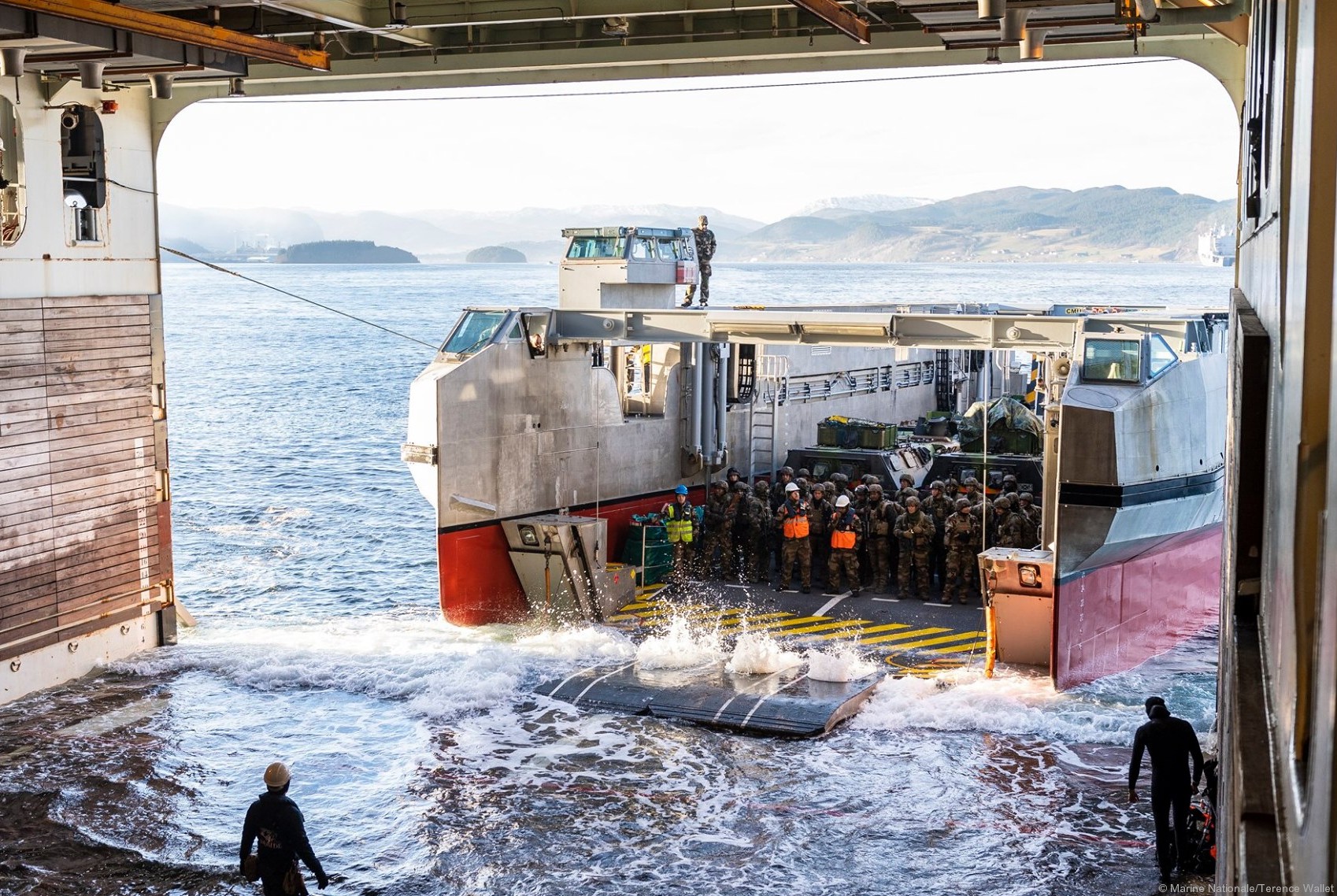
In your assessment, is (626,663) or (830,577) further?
(830,577)

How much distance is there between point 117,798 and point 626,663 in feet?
19.2

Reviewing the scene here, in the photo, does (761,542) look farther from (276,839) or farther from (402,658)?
(276,839)

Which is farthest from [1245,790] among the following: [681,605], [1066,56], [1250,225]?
[681,605]

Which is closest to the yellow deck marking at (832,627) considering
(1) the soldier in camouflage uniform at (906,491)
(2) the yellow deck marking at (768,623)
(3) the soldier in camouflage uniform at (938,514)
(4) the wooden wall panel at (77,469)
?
(2) the yellow deck marking at (768,623)

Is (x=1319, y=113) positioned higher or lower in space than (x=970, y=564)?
higher

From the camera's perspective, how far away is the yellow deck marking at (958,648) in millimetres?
15781

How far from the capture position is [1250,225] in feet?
25.4

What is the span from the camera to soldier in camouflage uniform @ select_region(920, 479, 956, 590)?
17.8 meters

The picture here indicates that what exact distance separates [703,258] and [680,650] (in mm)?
9695

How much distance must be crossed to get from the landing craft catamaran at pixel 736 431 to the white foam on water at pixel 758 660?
2465mm

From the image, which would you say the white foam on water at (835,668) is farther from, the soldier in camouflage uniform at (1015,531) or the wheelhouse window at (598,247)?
the wheelhouse window at (598,247)

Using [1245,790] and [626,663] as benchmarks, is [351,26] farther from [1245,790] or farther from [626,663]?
[1245,790]

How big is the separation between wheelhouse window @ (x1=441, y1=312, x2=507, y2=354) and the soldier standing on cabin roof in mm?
5177

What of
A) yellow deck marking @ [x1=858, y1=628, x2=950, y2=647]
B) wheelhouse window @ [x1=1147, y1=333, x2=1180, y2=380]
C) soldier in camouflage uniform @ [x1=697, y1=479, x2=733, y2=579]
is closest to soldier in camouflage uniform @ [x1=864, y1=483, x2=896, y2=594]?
yellow deck marking @ [x1=858, y1=628, x2=950, y2=647]
